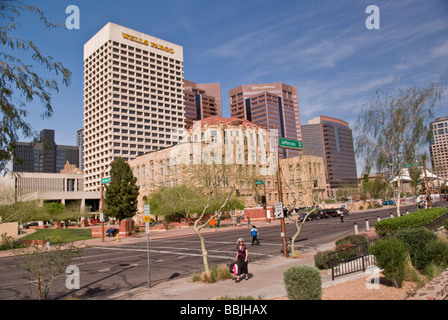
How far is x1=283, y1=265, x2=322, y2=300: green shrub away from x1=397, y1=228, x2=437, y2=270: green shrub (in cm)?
549

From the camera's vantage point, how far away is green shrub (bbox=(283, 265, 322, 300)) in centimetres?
712

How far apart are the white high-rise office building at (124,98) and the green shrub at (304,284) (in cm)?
11610

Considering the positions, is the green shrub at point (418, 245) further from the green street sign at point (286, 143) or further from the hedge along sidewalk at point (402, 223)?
the hedge along sidewalk at point (402, 223)

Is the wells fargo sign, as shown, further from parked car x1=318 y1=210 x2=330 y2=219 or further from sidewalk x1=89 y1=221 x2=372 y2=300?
sidewalk x1=89 y1=221 x2=372 y2=300

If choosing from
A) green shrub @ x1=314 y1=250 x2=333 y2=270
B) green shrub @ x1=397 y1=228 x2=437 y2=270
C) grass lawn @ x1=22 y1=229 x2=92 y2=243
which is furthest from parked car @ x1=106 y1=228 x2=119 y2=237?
green shrub @ x1=397 y1=228 x2=437 y2=270

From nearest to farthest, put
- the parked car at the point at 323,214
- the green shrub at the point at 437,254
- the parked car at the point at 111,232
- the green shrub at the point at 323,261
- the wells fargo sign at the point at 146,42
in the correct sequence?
the green shrub at the point at 437,254 < the green shrub at the point at 323,261 < the parked car at the point at 111,232 < the parked car at the point at 323,214 < the wells fargo sign at the point at 146,42

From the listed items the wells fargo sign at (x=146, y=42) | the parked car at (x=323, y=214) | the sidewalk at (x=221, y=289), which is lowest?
the parked car at (x=323, y=214)

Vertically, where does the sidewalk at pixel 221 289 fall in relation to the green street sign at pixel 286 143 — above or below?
below

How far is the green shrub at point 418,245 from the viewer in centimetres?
1054

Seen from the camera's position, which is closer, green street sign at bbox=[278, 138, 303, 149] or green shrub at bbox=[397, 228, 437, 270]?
green shrub at bbox=[397, 228, 437, 270]

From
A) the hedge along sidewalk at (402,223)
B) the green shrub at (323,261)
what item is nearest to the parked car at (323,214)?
the hedge along sidewalk at (402,223)
